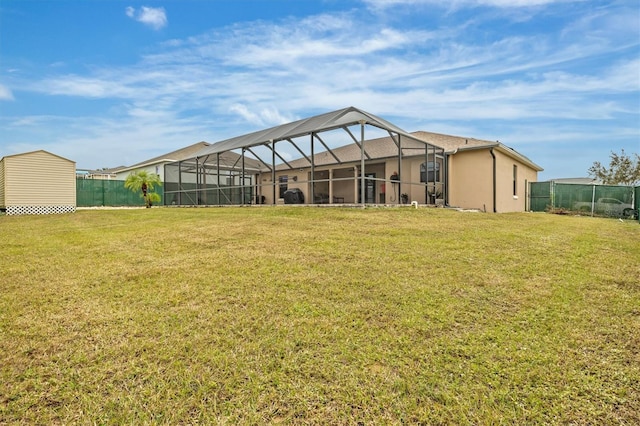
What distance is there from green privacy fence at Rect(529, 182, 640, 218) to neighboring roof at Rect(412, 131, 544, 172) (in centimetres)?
183

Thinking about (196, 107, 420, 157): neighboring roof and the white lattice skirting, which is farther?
the white lattice skirting

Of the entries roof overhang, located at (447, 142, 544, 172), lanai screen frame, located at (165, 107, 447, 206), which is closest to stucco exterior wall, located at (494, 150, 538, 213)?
roof overhang, located at (447, 142, 544, 172)

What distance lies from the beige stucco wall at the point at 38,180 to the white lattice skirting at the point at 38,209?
0.13m

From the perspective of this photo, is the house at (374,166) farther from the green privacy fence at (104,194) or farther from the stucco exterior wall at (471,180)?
the green privacy fence at (104,194)

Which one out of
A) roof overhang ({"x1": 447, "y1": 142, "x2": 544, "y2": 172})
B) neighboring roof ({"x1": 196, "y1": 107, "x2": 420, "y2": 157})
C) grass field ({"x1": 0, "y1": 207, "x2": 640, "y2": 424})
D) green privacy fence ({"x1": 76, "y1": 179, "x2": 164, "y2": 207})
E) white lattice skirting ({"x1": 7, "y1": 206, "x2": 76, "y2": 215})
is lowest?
grass field ({"x1": 0, "y1": 207, "x2": 640, "y2": 424})

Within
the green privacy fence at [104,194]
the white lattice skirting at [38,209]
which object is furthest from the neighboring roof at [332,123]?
the green privacy fence at [104,194]

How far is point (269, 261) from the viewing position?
4.15 m

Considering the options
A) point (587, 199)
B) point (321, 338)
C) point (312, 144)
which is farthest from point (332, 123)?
point (587, 199)

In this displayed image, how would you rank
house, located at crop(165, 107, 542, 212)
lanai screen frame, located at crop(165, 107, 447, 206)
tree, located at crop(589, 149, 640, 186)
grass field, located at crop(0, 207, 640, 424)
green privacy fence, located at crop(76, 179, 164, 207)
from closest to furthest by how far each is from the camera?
grass field, located at crop(0, 207, 640, 424)
lanai screen frame, located at crop(165, 107, 447, 206)
house, located at crop(165, 107, 542, 212)
green privacy fence, located at crop(76, 179, 164, 207)
tree, located at crop(589, 149, 640, 186)

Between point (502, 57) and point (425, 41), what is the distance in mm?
2569

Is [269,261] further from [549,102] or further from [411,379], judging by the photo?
[549,102]

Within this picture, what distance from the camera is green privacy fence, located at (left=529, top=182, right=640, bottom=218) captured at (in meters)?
14.8

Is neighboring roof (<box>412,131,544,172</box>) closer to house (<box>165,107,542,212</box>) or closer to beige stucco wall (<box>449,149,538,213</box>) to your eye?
house (<box>165,107,542,212</box>)

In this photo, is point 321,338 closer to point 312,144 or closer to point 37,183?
point 312,144
